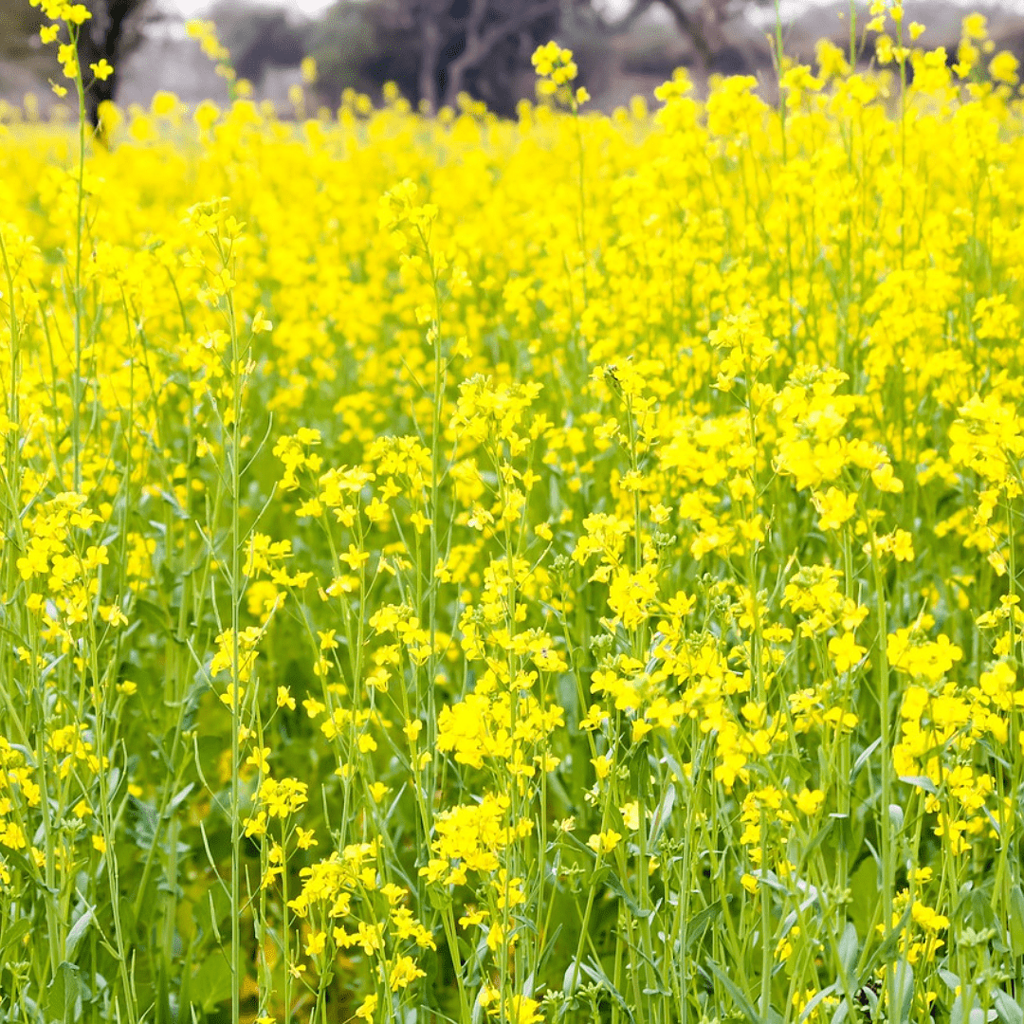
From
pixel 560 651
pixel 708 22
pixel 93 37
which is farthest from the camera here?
pixel 708 22

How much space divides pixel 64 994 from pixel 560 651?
112cm

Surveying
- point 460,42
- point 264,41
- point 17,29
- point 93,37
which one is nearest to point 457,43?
point 460,42

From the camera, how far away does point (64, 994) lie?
1765 millimetres

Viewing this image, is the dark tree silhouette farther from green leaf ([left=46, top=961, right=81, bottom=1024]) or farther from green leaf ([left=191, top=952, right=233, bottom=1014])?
green leaf ([left=46, top=961, right=81, bottom=1024])

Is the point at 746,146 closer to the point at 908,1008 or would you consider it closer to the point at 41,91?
the point at 908,1008

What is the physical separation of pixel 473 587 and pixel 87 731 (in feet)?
3.75

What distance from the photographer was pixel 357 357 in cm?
486

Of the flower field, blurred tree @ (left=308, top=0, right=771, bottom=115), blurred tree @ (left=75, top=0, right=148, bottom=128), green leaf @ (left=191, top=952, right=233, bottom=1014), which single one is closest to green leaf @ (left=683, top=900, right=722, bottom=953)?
the flower field

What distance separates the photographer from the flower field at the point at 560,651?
154 cm

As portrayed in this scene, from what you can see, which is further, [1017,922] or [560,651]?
[560,651]

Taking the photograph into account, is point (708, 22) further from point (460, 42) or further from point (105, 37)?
point (105, 37)

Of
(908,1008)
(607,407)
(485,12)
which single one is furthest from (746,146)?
(485,12)

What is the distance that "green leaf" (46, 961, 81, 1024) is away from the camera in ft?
5.73

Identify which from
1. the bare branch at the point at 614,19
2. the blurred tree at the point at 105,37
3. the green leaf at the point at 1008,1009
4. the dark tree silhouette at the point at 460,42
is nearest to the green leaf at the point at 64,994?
the green leaf at the point at 1008,1009
